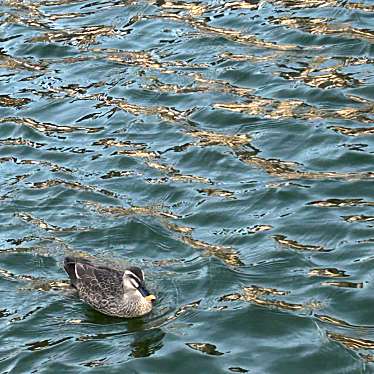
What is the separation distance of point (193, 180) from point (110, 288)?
2.50 meters

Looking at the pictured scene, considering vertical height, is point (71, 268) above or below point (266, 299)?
above

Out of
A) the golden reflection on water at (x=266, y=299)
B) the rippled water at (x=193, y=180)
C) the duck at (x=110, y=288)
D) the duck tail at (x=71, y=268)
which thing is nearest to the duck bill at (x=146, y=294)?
the duck at (x=110, y=288)

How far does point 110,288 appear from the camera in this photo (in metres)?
12.2

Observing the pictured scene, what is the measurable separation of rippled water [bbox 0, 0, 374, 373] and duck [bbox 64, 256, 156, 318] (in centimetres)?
12

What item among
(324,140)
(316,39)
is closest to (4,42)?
(316,39)

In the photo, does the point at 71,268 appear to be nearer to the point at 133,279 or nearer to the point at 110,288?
the point at 110,288

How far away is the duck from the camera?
1182cm

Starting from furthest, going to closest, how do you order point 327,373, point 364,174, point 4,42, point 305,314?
point 4,42
point 364,174
point 305,314
point 327,373

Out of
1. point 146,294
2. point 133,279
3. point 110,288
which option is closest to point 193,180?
point 110,288

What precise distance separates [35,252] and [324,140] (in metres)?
3.80

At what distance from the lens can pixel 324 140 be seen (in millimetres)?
14656

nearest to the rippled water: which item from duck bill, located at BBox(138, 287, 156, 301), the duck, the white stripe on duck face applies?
Result: the duck

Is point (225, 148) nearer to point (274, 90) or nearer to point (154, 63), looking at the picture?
point (274, 90)

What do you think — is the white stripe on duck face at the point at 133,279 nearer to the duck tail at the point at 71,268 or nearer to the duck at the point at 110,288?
the duck at the point at 110,288
